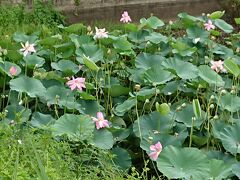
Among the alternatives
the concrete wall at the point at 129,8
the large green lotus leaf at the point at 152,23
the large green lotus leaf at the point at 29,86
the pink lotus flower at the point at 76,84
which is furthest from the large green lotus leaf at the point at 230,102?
the concrete wall at the point at 129,8

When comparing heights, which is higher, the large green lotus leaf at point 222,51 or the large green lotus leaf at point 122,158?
the large green lotus leaf at point 222,51

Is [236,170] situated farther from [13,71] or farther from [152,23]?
[152,23]

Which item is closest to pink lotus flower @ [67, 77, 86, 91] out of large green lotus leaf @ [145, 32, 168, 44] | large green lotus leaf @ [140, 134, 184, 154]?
large green lotus leaf @ [140, 134, 184, 154]

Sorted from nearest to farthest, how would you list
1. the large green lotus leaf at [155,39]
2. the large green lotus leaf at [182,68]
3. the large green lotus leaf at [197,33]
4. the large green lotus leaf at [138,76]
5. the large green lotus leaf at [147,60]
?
the large green lotus leaf at [182,68]
the large green lotus leaf at [138,76]
the large green lotus leaf at [147,60]
the large green lotus leaf at [155,39]
the large green lotus leaf at [197,33]

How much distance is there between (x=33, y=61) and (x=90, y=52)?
377 mm

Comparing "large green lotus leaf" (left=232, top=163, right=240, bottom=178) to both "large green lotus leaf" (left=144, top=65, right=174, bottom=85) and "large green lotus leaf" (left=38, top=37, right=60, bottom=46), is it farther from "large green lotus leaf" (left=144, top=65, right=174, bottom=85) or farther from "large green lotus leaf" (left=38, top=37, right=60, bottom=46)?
"large green lotus leaf" (left=38, top=37, right=60, bottom=46)

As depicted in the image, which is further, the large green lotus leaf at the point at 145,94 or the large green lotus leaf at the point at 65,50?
the large green lotus leaf at the point at 65,50

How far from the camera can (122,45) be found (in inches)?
176

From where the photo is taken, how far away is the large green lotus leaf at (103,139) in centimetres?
349

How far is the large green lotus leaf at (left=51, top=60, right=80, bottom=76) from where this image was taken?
417 centimetres

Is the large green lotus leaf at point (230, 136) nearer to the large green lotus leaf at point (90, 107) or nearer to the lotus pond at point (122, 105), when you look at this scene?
the lotus pond at point (122, 105)

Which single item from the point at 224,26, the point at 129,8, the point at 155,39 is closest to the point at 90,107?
A: the point at 155,39

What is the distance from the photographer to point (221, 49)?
15.8ft

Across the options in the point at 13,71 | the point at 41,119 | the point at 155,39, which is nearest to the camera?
the point at 41,119
